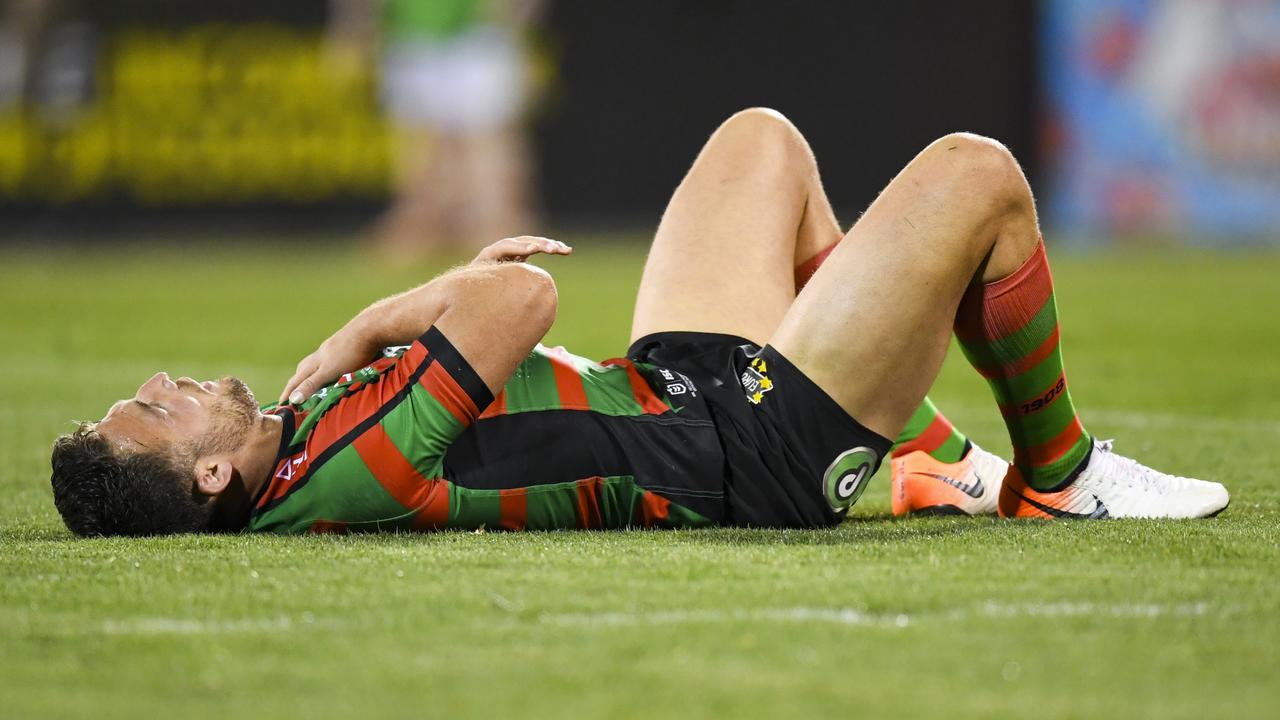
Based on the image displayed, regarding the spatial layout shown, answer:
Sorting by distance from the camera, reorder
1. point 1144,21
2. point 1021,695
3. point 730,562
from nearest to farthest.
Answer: point 1021,695, point 730,562, point 1144,21

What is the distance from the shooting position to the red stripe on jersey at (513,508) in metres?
Result: 3.46

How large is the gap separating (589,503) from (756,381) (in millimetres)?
415

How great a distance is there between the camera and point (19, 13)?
49.7ft

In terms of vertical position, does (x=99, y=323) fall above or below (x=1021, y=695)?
below

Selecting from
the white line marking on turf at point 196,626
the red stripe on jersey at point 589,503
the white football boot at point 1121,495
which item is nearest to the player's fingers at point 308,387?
the red stripe on jersey at point 589,503

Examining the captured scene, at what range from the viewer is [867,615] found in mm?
2701

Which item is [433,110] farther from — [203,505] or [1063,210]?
[203,505]

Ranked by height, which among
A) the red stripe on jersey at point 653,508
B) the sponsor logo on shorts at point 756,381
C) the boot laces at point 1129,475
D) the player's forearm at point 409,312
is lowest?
the red stripe on jersey at point 653,508

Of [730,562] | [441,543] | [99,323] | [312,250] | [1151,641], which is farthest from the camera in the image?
[312,250]

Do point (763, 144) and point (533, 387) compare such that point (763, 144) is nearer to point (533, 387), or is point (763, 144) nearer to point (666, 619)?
point (533, 387)

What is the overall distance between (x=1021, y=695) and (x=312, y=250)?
14.3m

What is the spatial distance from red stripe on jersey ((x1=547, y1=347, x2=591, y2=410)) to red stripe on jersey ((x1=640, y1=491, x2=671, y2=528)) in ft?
0.71

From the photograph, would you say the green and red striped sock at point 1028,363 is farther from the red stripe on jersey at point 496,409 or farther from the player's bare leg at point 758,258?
the red stripe on jersey at point 496,409

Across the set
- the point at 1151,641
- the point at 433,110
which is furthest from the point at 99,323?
the point at 1151,641
